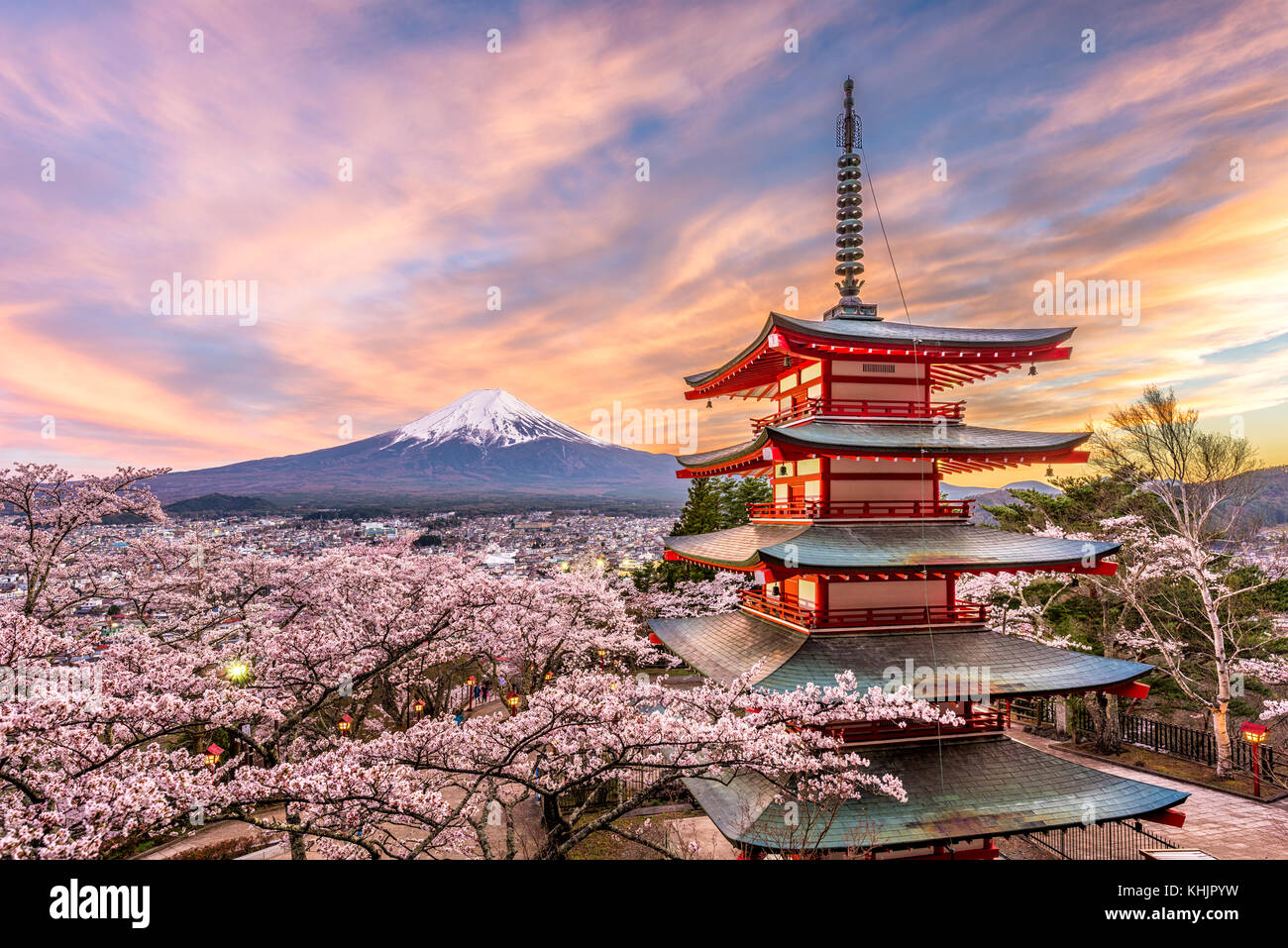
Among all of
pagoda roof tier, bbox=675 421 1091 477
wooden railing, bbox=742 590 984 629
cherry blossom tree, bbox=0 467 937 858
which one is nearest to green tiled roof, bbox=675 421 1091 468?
pagoda roof tier, bbox=675 421 1091 477

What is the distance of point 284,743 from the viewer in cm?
910

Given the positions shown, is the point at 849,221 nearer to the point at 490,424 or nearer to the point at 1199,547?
the point at 1199,547

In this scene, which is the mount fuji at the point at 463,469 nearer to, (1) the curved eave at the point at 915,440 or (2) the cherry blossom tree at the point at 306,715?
(2) the cherry blossom tree at the point at 306,715

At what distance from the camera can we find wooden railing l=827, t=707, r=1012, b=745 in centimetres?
775

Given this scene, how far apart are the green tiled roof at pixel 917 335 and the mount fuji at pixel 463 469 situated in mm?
44698

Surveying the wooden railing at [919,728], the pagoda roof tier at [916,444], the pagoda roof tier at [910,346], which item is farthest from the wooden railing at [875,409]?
the wooden railing at [919,728]

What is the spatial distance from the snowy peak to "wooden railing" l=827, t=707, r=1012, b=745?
76401mm

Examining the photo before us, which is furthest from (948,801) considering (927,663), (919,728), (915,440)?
(915,440)

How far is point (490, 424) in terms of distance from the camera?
9144cm

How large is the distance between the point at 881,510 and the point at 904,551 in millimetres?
1044

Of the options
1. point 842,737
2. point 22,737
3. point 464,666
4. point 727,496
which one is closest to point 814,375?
point 842,737
